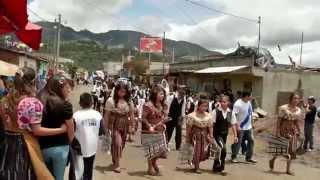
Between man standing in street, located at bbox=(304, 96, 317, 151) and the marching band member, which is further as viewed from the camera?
man standing in street, located at bbox=(304, 96, 317, 151)

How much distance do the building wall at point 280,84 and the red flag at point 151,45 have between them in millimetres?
41307

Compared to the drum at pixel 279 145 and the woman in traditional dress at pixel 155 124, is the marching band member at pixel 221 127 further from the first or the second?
the woman in traditional dress at pixel 155 124

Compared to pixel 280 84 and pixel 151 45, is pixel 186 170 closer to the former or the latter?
pixel 280 84

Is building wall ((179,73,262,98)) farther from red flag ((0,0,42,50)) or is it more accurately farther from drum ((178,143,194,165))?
red flag ((0,0,42,50))

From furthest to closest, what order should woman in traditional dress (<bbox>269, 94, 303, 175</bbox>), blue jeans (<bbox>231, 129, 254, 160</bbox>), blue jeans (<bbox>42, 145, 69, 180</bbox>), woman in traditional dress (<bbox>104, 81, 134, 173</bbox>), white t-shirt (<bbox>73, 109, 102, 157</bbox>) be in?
blue jeans (<bbox>231, 129, 254, 160</bbox>) → woman in traditional dress (<bbox>269, 94, 303, 175</bbox>) → woman in traditional dress (<bbox>104, 81, 134, 173</bbox>) → white t-shirt (<bbox>73, 109, 102, 157</bbox>) → blue jeans (<bbox>42, 145, 69, 180</bbox>)

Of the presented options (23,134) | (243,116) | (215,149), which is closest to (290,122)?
(243,116)

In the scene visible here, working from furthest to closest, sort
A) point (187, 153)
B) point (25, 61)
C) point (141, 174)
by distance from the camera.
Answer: point (25, 61) → point (187, 153) → point (141, 174)

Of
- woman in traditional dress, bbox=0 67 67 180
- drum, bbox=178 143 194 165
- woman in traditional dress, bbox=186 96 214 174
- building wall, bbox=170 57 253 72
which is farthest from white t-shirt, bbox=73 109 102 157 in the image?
building wall, bbox=170 57 253 72

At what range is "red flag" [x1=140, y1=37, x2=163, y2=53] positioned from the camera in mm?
72875

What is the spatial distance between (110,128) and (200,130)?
1.62 meters

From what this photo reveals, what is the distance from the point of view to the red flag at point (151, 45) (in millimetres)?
72875

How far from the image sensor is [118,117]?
1034cm

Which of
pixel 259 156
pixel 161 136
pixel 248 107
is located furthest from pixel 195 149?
pixel 259 156

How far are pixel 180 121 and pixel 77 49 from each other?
147333mm
